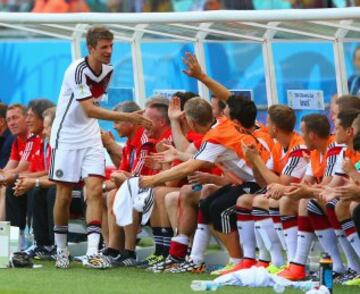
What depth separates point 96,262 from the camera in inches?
540

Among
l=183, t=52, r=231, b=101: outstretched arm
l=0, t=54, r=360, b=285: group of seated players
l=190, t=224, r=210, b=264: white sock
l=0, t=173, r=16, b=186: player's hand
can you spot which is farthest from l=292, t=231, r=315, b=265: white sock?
l=0, t=173, r=16, b=186: player's hand

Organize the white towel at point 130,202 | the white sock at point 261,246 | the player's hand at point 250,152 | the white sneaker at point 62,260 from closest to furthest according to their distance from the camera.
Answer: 1. the player's hand at point 250,152
2. the white sock at point 261,246
3. the white sneaker at point 62,260
4. the white towel at point 130,202

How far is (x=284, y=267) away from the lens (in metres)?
13.1

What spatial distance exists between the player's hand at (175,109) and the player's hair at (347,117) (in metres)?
2.05

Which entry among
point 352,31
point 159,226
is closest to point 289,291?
point 159,226

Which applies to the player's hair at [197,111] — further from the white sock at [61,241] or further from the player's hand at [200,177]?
the white sock at [61,241]

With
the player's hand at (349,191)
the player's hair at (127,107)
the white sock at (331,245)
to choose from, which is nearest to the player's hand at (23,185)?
the player's hair at (127,107)

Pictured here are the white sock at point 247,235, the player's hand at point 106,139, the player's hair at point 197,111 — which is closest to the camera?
the white sock at point 247,235

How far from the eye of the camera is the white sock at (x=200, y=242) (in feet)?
44.7

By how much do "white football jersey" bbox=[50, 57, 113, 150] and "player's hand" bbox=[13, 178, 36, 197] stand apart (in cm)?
127

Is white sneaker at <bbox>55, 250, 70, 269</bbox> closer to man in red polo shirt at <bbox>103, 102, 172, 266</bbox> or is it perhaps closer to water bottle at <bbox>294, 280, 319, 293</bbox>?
man in red polo shirt at <bbox>103, 102, 172, 266</bbox>

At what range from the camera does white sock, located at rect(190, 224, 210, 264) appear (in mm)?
13609

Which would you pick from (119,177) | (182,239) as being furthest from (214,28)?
(182,239)

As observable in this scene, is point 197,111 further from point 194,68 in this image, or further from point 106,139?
point 106,139
